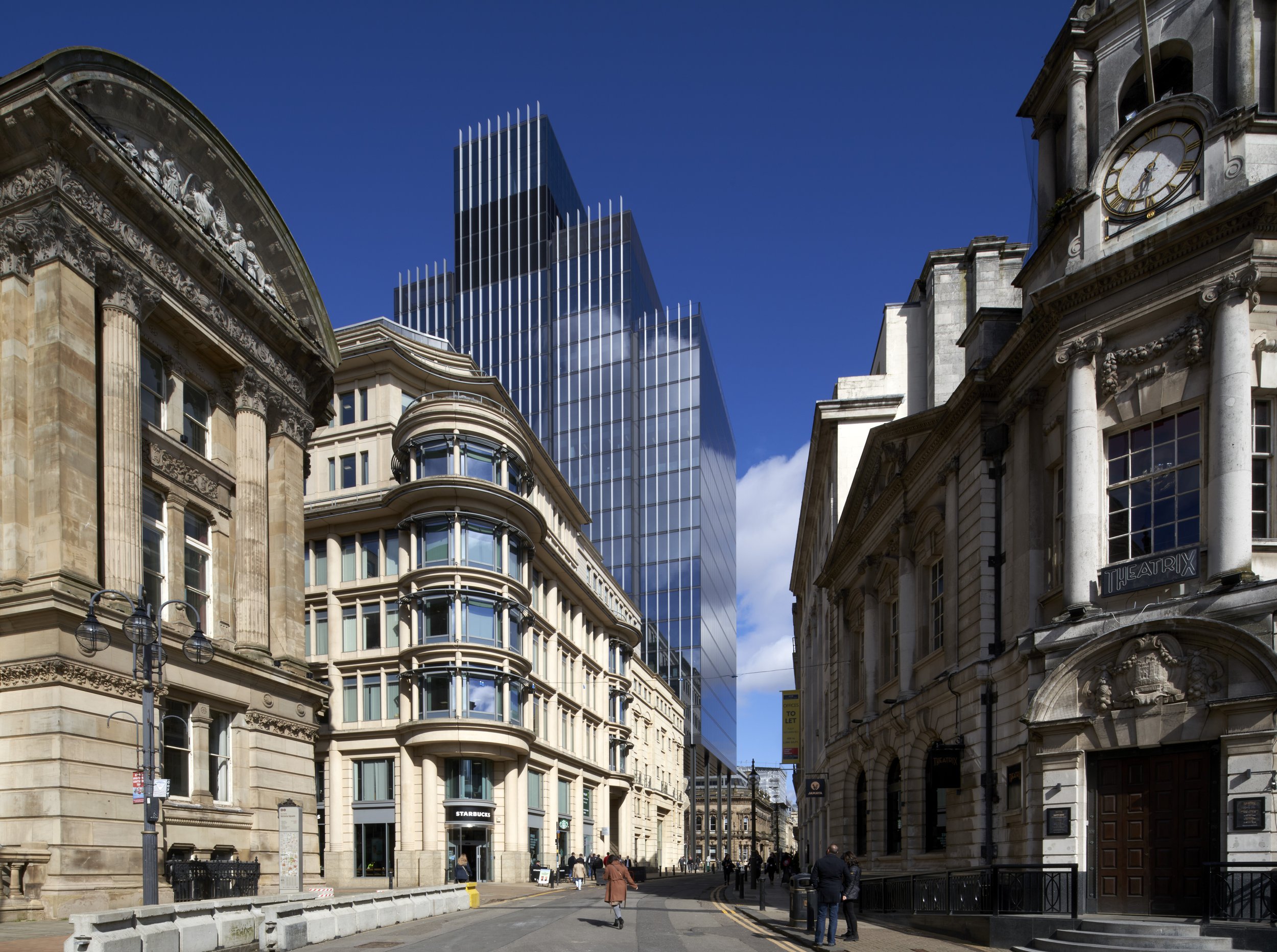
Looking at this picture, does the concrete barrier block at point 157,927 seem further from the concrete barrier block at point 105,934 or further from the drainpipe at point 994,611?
the drainpipe at point 994,611

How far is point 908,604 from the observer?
29.4 m

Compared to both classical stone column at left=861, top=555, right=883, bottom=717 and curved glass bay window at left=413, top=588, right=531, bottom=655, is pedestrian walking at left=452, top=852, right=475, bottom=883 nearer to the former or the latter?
curved glass bay window at left=413, top=588, right=531, bottom=655

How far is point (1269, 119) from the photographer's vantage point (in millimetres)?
Answer: 17109

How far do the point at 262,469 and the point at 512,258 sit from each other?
99484 millimetres

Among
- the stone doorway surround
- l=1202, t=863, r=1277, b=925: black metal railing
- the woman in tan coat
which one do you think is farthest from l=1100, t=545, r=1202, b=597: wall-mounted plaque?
the woman in tan coat

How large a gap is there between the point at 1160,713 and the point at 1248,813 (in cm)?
193

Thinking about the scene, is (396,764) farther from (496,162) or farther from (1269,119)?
(496,162)

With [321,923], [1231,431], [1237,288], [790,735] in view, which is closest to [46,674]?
[321,923]

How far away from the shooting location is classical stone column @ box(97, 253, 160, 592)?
24141 millimetres

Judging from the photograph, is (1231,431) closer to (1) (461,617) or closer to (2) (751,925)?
(2) (751,925)

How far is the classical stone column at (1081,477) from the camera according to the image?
725 inches

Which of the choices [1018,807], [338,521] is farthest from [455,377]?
[1018,807]

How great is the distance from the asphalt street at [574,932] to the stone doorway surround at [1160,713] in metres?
5.21

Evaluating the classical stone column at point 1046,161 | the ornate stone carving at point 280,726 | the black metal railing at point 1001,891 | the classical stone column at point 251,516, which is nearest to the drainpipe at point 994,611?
the black metal railing at point 1001,891
